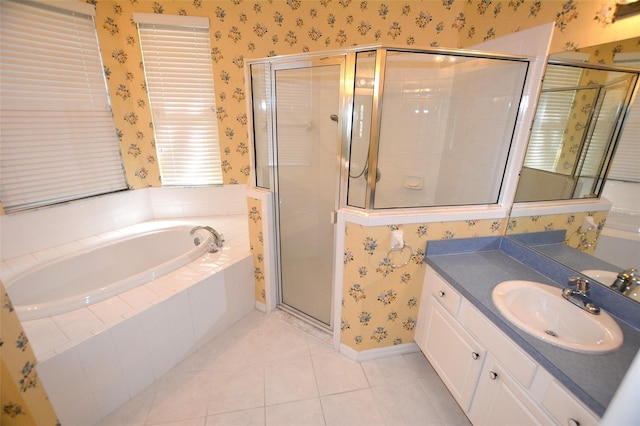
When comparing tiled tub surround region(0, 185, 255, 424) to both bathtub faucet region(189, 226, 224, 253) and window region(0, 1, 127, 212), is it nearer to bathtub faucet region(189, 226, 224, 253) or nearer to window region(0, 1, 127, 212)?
bathtub faucet region(189, 226, 224, 253)

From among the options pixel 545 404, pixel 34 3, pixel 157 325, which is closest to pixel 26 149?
pixel 34 3

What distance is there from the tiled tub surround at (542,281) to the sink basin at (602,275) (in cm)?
4

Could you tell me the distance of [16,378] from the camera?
1.07 metres

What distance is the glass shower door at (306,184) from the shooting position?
6.00ft

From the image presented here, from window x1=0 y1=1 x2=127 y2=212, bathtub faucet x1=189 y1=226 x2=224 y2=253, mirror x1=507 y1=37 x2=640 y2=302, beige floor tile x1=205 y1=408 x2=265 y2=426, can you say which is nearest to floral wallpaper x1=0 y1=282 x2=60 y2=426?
beige floor tile x1=205 y1=408 x2=265 y2=426

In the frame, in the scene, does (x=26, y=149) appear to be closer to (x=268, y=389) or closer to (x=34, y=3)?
(x=34, y=3)

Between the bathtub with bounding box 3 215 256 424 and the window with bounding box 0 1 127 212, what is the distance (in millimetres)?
509

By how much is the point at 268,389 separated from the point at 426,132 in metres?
2.17

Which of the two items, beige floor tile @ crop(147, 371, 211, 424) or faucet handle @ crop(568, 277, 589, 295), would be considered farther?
beige floor tile @ crop(147, 371, 211, 424)

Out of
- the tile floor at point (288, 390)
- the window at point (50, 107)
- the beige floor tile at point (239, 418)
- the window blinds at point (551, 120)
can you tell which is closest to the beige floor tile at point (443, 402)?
the tile floor at point (288, 390)

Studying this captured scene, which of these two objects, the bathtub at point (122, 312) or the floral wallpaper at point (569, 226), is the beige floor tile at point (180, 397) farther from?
the floral wallpaper at point (569, 226)

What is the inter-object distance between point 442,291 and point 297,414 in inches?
41.0

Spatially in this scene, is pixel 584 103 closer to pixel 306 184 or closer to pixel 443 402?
pixel 306 184

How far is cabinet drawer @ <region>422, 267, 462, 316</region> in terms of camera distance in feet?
4.75
